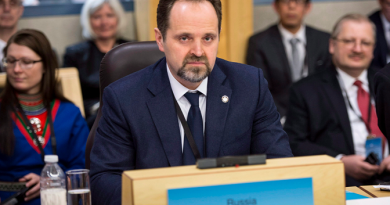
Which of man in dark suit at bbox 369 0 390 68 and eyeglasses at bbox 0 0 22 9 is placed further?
man in dark suit at bbox 369 0 390 68

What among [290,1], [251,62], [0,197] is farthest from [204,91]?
[290,1]

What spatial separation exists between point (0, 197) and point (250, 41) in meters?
2.07

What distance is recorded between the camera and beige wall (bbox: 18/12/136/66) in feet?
12.2

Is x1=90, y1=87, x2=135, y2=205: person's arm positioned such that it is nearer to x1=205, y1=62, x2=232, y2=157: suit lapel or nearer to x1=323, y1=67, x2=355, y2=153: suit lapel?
x1=205, y1=62, x2=232, y2=157: suit lapel

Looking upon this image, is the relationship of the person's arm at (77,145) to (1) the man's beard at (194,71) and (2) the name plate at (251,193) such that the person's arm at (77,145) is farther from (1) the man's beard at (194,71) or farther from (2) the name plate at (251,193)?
(2) the name plate at (251,193)

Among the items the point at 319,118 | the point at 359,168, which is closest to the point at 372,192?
the point at 359,168

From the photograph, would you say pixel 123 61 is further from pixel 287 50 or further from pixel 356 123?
pixel 287 50

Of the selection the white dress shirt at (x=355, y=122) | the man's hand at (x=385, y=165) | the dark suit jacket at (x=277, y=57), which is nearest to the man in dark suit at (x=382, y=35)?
the dark suit jacket at (x=277, y=57)

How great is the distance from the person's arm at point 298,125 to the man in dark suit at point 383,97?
31.6 inches

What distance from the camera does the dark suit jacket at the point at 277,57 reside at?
332cm

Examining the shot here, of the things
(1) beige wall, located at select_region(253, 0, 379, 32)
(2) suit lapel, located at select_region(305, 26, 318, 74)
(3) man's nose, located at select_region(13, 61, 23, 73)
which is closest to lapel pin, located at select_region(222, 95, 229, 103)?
(3) man's nose, located at select_region(13, 61, 23, 73)

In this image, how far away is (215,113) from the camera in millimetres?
1503

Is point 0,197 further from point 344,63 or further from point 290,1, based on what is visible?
point 290,1

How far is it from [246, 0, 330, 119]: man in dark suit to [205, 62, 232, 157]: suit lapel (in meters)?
1.78
